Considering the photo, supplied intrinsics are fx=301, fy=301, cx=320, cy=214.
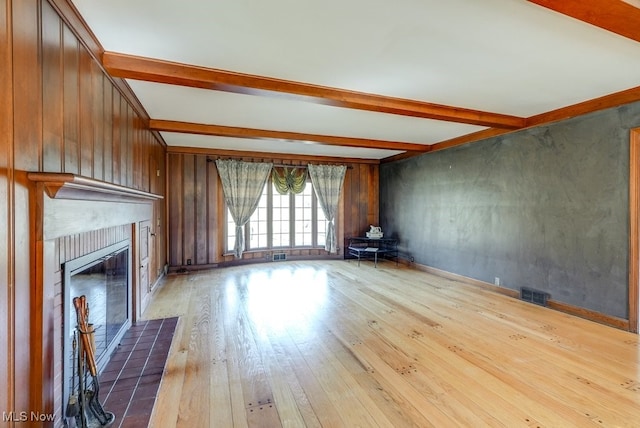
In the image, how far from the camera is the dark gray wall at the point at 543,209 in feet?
10.7

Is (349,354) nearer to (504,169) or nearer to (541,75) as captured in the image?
(541,75)

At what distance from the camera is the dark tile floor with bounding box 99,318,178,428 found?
1929 mm

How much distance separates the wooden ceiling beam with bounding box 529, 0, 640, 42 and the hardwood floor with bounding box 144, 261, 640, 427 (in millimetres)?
2323

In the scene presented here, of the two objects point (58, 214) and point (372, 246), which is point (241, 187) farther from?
point (58, 214)

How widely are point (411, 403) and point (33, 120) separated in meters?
2.68

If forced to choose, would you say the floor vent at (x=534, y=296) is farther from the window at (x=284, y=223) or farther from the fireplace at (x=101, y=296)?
the fireplace at (x=101, y=296)

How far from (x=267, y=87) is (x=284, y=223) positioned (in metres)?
4.49

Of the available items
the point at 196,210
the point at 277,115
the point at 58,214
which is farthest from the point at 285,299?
the point at 196,210

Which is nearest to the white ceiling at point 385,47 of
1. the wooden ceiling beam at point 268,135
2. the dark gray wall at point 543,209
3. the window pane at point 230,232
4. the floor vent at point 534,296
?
the dark gray wall at point 543,209

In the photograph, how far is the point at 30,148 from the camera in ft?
4.66

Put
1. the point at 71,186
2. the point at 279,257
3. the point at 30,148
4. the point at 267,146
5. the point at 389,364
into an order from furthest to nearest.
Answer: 1. the point at 279,257
2. the point at 267,146
3. the point at 389,364
4. the point at 71,186
5. the point at 30,148

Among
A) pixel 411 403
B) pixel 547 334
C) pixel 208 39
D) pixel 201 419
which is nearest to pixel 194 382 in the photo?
pixel 201 419

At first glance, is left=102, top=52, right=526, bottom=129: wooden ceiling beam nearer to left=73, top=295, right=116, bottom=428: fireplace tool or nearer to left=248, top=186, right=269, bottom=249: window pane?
left=73, top=295, right=116, bottom=428: fireplace tool

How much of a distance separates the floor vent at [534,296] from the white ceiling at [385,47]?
2.37 m
